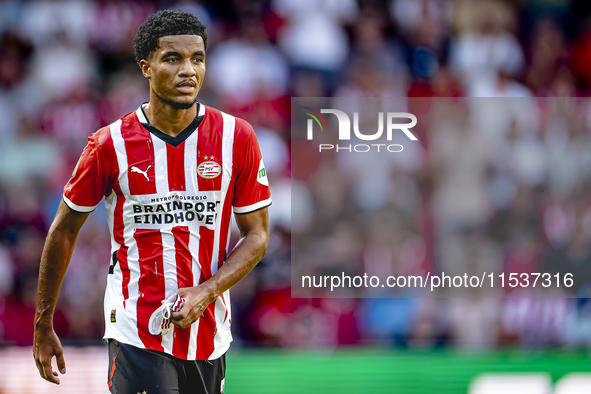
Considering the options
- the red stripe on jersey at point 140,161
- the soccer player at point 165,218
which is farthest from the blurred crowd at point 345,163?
the red stripe on jersey at point 140,161

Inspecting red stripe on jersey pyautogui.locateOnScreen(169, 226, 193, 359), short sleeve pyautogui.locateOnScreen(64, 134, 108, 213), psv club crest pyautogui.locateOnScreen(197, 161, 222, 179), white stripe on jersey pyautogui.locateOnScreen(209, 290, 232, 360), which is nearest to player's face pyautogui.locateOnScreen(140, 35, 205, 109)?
psv club crest pyautogui.locateOnScreen(197, 161, 222, 179)

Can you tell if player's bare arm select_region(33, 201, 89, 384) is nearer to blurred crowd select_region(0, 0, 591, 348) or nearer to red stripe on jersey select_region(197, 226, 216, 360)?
red stripe on jersey select_region(197, 226, 216, 360)

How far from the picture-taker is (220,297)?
10.6 ft

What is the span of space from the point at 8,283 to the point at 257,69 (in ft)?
12.1

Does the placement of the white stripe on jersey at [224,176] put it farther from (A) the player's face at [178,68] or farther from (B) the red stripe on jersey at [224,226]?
(A) the player's face at [178,68]

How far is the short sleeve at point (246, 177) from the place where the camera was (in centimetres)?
324

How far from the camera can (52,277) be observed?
3197 mm

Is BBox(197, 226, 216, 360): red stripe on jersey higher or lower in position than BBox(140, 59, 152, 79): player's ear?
lower

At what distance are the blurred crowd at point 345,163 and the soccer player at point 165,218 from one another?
3109 mm

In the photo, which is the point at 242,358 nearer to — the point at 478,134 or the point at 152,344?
the point at 152,344

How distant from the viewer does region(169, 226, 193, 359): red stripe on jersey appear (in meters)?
3.10

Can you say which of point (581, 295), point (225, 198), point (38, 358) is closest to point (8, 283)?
point (38, 358)

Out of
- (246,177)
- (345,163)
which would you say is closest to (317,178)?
(345,163)

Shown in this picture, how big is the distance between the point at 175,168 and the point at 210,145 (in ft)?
0.65
